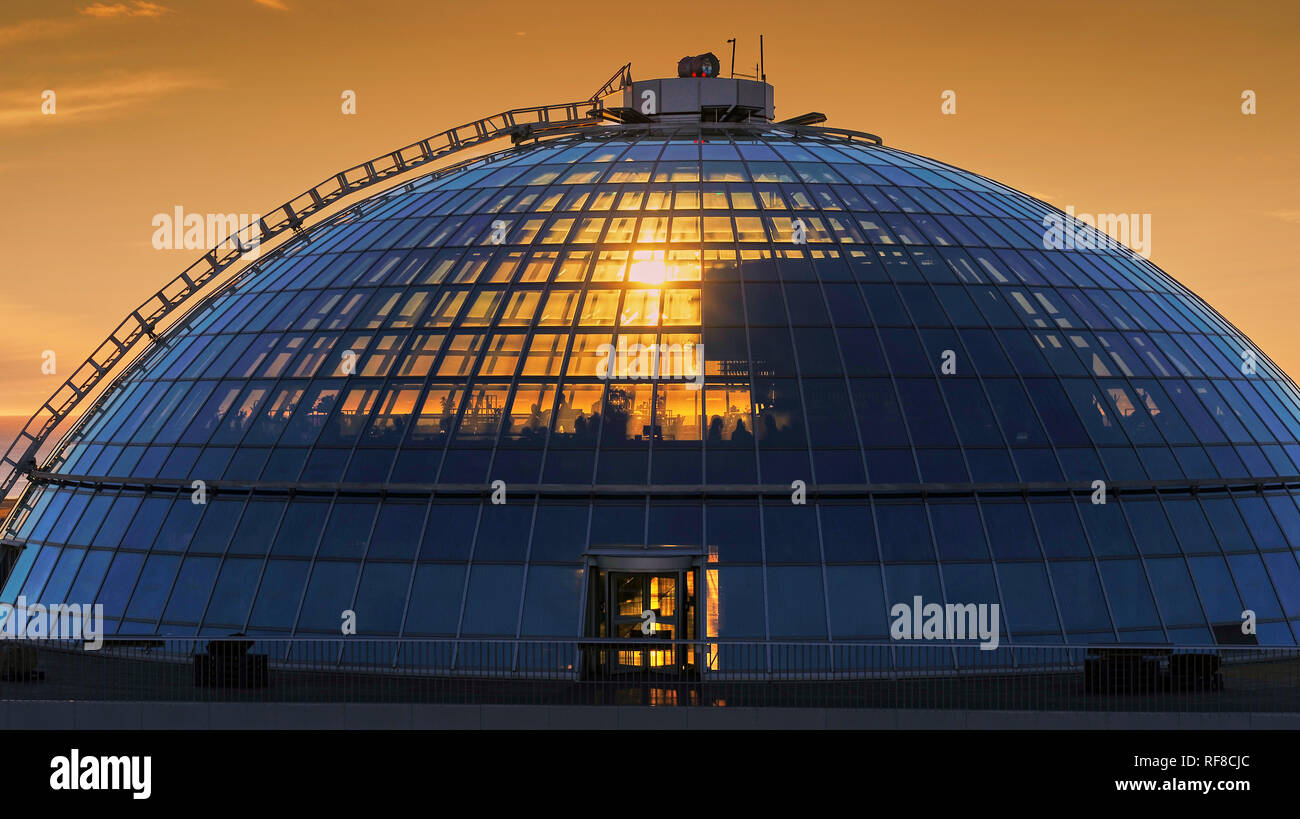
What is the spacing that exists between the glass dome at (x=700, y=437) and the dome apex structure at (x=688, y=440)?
0.29 ft

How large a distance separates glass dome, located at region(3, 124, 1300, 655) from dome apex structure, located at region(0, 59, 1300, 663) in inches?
3.5

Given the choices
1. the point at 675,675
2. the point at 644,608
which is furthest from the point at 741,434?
the point at 675,675

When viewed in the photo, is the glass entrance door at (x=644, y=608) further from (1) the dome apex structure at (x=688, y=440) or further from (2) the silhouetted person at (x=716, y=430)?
(2) the silhouetted person at (x=716, y=430)

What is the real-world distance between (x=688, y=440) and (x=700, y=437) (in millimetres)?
315

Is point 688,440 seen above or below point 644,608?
above

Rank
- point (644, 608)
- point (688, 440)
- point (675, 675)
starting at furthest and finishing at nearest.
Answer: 1. point (688, 440)
2. point (644, 608)
3. point (675, 675)

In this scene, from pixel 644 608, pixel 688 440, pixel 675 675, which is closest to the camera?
pixel 675 675

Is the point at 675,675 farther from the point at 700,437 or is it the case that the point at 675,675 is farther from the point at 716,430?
the point at 716,430

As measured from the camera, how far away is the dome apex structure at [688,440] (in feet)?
117

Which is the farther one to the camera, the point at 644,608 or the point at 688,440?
the point at 688,440

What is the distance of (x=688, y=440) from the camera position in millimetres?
37406

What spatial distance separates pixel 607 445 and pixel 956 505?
8693 mm

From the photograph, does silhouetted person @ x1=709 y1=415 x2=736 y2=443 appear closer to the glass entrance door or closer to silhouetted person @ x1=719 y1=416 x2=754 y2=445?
silhouetted person @ x1=719 y1=416 x2=754 y2=445
